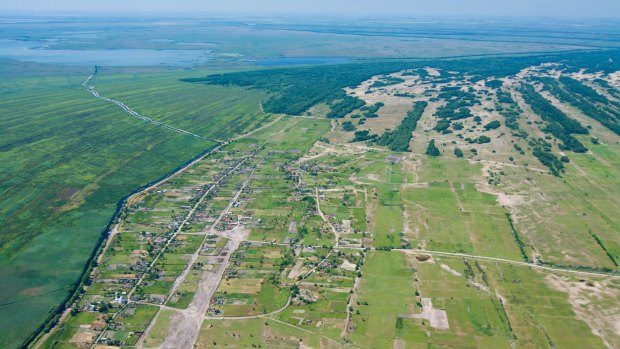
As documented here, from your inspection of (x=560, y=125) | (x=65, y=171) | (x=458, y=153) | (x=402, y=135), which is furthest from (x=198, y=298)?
(x=560, y=125)

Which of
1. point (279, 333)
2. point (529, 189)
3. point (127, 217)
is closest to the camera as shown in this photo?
point (279, 333)

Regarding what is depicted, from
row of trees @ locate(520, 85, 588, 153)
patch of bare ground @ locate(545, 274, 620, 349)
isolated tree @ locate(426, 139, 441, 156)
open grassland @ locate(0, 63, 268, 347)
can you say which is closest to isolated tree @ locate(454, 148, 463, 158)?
isolated tree @ locate(426, 139, 441, 156)

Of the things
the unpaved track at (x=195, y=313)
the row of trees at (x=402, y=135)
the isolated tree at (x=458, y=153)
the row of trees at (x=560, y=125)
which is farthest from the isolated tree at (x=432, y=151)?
the unpaved track at (x=195, y=313)

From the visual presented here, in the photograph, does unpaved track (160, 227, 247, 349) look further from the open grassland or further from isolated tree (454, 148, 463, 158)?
isolated tree (454, 148, 463, 158)

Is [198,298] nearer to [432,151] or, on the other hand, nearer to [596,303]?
[596,303]

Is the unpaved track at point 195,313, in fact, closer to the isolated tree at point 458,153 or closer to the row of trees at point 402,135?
the row of trees at point 402,135

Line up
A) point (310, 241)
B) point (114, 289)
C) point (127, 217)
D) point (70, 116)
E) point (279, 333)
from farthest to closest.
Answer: point (70, 116) < point (127, 217) < point (310, 241) < point (114, 289) < point (279, 333)

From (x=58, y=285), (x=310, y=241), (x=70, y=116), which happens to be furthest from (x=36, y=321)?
(x=70, y=116)

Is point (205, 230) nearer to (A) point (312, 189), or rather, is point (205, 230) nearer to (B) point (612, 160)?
(A) point (312, 189)

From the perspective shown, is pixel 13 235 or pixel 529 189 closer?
pixel 13 235
